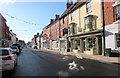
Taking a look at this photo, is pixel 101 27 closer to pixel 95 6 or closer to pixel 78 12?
pixel 95 6

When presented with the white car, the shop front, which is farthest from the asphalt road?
the shop front

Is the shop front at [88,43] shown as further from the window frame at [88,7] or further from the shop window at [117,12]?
the shop window at [117,12]

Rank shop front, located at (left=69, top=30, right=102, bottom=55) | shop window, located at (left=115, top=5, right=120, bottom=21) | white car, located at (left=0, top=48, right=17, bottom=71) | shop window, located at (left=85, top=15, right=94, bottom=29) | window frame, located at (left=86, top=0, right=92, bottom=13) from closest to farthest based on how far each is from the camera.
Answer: white car, located at (left=0, top=48, right=17, bottom=71), shop window, located at (left=115, top=5, right=120, bottom=21), shop front, located at (left=69, top=30, right=102, bottom=55), shop window, located at (left=85, top=15, right=94, bottom=29), window frame, located at (left=86, top=0, right=92, bottom=13)

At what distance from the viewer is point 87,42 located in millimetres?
37375

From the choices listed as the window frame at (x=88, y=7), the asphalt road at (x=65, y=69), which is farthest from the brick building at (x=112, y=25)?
the asphalt road at (x=65, y=69)

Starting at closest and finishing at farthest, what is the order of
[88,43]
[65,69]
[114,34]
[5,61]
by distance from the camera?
1. [5,61]
2. [65,69]
3. [114,34]
4. [88,43]

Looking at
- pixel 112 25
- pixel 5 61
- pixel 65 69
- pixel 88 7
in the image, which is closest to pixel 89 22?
pixel 88 7

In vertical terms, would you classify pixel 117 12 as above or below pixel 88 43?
above

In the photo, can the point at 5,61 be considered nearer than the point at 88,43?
Yes

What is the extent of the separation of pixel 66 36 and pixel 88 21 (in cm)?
1495

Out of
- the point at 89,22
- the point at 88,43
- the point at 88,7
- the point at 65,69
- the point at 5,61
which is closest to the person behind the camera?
the point at 5,61

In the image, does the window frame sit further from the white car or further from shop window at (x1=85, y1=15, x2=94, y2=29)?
the white car

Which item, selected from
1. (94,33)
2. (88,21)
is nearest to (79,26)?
(88,21)

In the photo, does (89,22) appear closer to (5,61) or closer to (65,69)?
(65,69)
